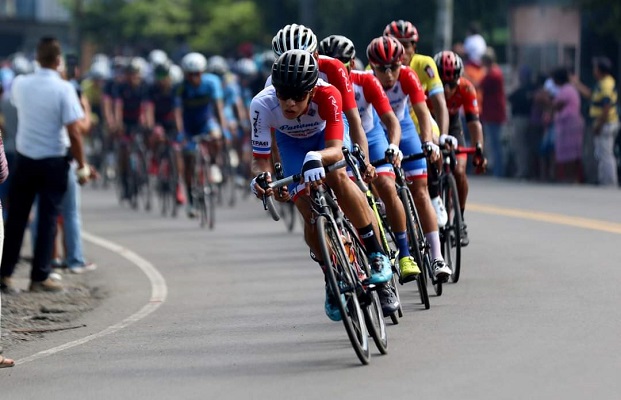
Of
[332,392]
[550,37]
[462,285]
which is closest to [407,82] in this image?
[462,285]

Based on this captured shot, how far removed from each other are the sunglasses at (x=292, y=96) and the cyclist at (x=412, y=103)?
2.28m

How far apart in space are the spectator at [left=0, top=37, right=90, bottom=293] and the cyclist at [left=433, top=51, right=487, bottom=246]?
126 inches

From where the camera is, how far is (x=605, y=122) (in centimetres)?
2325

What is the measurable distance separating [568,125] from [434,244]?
43.0 ft

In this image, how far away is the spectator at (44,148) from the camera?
1374 cm

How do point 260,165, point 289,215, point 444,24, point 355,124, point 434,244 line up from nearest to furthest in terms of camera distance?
point 260,165, point 355,124, point 434,244, point 289,215, point 444,24

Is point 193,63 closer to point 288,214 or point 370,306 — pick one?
point 288,214

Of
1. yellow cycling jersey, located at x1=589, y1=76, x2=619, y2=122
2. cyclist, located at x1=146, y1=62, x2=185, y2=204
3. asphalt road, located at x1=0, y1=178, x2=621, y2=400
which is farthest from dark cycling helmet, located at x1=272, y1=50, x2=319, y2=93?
yellow cycling jersey, located at x1=589, y1=76, x2=619, y2=122

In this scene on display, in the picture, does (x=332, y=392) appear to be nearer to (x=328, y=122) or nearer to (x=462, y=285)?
(x=328, y=122)

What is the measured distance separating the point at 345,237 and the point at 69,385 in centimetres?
176

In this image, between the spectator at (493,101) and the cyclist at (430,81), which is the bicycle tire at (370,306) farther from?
the spectator at (493,101)

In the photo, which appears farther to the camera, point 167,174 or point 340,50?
point 167,174

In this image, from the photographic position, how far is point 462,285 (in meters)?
12.4

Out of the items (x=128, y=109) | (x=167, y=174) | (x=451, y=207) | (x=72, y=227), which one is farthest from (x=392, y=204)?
(x=128, y=109)
